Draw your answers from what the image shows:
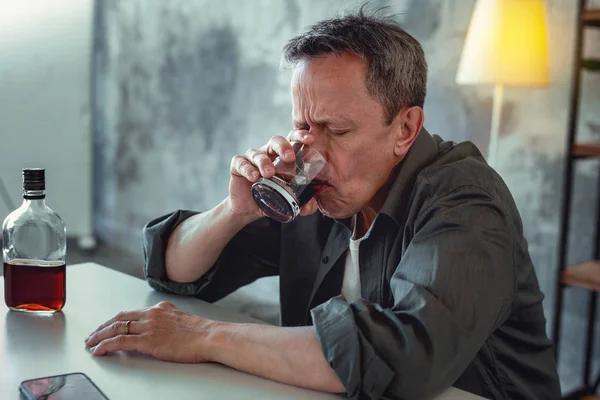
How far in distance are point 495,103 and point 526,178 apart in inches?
11.9

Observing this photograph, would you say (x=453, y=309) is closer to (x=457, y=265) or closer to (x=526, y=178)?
(x=457, y=265)

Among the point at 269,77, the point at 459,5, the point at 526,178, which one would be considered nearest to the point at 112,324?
the point at 526,178

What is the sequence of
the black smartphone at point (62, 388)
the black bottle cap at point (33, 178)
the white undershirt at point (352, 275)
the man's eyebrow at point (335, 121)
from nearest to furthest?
the black smartphone at point (62, 388)
the black bottle cap at point (33, 178)
the man's eyebrow at point (335, 121)
the white undershirt at point (352, 275)

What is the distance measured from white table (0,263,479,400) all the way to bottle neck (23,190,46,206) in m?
0.21

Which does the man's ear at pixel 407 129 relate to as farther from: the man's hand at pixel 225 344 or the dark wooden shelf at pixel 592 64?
the dark wooden shelf at pixel 592 64

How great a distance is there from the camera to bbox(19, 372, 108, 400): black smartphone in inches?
36.4

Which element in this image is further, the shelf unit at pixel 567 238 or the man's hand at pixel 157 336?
the shelf unit at pixel 567 238

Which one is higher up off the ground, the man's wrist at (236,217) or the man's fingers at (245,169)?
the man's fingers at (245,169)

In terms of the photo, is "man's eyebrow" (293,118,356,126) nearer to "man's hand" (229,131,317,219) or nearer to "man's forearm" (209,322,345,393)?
"man's hand" (229,131,317,219)

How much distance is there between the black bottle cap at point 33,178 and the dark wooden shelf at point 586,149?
1.64 metres

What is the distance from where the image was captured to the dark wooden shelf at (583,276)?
7.25 ft

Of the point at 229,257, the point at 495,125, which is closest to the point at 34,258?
the point at 229,257

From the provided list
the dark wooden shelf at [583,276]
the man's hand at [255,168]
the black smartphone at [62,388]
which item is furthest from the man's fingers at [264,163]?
the dark wooden shelf at [583,276]

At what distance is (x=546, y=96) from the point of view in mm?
2494
